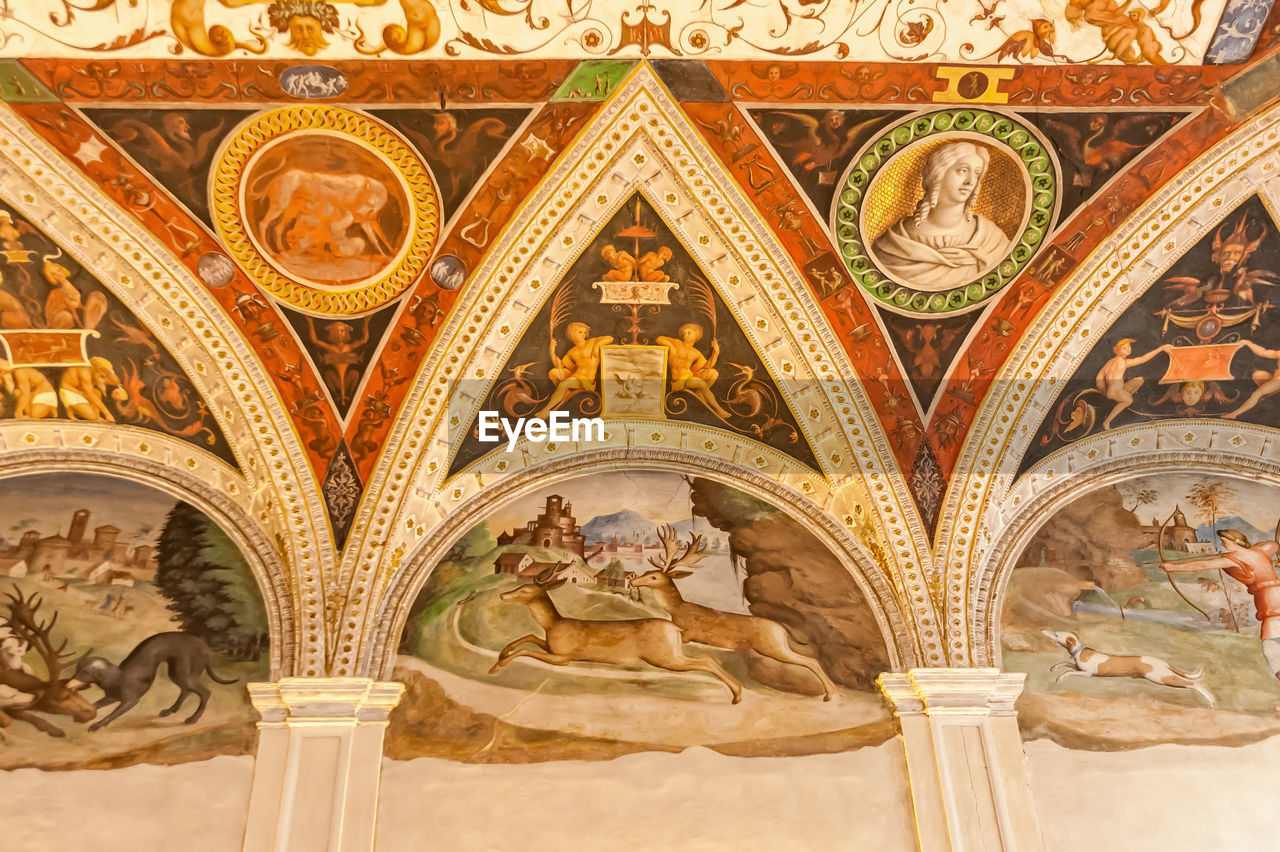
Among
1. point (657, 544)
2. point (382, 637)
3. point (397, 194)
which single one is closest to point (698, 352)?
point (657, 544)

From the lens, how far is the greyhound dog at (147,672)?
27.9 ft

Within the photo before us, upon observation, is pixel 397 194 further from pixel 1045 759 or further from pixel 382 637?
pixel 1045 759

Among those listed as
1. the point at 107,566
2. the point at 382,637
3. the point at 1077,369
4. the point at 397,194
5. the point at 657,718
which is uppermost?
the point at 397,194

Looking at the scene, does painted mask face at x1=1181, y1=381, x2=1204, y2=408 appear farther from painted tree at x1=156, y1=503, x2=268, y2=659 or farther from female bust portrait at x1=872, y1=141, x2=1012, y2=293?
painted tree at x1=156, y1=503, x2=268, y2=659

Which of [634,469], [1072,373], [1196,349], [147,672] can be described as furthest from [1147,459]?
[147,672]

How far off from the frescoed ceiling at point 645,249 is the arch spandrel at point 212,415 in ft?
0.10

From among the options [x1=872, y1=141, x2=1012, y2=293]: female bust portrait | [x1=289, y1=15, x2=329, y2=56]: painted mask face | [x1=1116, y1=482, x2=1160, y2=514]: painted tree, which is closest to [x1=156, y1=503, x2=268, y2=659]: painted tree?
[x1=289, y1=15, x2=329, y2=56]: painted mask face

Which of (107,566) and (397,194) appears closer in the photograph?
(397,194)

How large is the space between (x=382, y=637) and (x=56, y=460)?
10.9 feet

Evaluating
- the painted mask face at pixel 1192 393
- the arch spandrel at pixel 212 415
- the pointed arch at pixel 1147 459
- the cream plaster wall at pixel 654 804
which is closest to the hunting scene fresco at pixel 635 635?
the cream plaster wall at pixel 654 804

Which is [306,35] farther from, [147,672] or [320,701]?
[147,672]

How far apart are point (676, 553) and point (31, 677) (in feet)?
17.8

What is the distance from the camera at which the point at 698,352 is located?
938 centimetres

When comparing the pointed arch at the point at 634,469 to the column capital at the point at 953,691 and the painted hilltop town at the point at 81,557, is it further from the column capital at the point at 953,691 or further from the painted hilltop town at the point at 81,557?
the painted hilltop town at the point at 81,557
